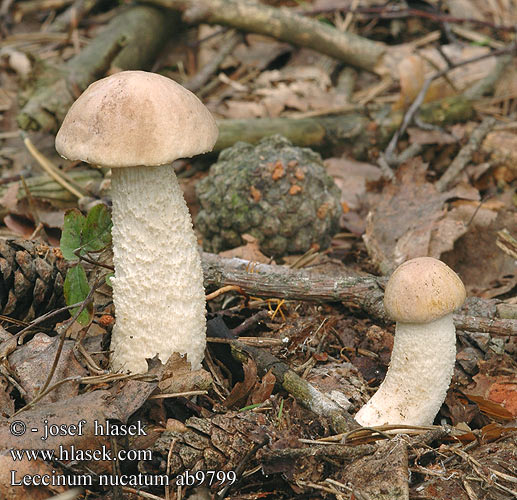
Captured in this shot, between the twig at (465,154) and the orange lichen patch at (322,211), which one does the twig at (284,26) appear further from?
the orange lichen patch at (322,211)

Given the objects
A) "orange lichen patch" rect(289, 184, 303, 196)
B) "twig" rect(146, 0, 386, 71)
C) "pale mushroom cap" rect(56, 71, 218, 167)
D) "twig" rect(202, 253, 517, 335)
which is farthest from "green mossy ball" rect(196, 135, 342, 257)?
"twig" rect(146, 0, 386, 71)

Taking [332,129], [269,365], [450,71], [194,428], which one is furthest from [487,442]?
[450,71]

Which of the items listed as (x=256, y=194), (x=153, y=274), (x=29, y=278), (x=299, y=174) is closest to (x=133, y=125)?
(x=153, y=274)

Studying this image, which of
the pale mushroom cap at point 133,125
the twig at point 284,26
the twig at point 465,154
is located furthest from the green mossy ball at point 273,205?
the twig at point 284,26

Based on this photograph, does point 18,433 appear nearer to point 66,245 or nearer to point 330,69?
point 66,245

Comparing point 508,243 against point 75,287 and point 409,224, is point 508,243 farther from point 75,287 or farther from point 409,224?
point 75,287
